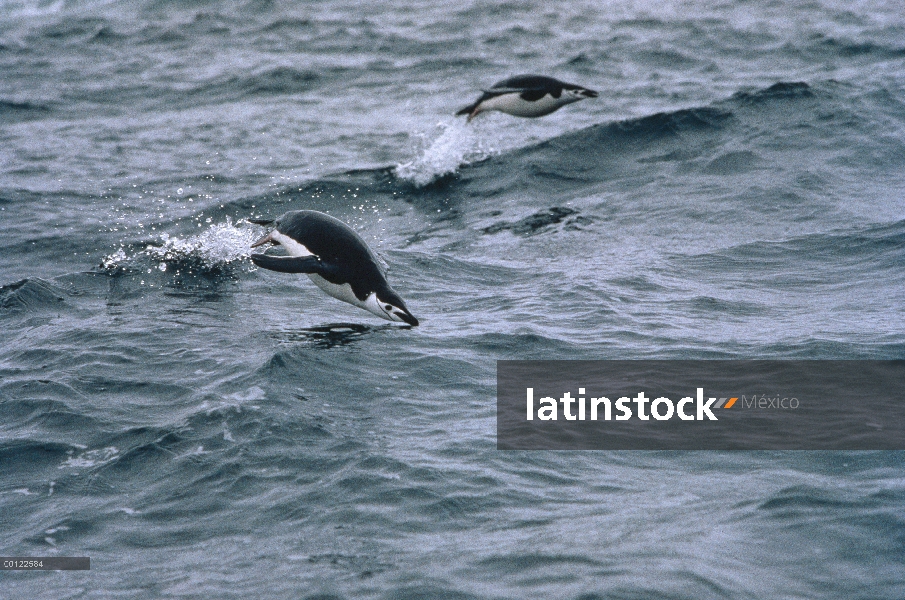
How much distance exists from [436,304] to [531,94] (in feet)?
14.9

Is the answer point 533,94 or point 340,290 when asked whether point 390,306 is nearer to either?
point 340,290

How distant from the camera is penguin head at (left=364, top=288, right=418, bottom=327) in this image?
26.3 ft

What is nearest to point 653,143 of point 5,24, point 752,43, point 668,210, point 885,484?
point 668,210

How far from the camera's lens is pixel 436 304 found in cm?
978

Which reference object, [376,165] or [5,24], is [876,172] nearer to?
[376,165]

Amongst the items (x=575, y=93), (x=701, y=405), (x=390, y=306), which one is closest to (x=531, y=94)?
(x=575, y=93)

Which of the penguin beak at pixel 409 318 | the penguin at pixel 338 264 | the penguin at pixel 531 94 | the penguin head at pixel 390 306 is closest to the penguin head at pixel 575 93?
the penguin at pixel 531 94

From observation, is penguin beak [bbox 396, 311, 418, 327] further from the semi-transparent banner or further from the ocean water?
the semi-transparent banner

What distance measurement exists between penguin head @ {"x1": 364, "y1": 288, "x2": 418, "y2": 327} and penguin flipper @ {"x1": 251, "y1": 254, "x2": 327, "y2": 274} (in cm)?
44

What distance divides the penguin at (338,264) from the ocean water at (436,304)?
44cm

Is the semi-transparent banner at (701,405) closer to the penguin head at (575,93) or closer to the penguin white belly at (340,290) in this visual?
the penguin white belly at (340,290)

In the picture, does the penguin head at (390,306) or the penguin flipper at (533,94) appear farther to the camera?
the penguin flipper at (533,94)

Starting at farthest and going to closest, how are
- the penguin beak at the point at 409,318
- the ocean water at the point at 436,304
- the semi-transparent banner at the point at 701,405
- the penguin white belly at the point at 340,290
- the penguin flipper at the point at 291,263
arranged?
the penguin white belly at the point at 340,290 → the penguin beak at the point at 409,318 → the penguin flipper at the point at 291,263 → the semi-transparent banner at the point at 701,405 → the ocean water at the point at 436,304

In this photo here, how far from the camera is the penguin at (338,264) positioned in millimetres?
8078
